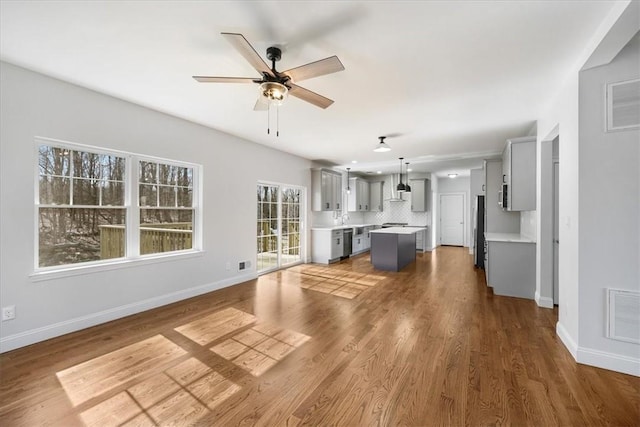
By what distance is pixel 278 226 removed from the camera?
6.25m

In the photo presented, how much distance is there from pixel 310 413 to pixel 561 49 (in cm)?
346

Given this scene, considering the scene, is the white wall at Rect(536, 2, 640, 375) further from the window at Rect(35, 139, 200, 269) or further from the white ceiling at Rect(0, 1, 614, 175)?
the window at Rect(35, 139, 200, 269)

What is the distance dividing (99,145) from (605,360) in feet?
17.8

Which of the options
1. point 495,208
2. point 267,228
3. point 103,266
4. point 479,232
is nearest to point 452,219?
point 479,232

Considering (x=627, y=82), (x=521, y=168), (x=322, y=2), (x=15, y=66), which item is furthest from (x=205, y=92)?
(x=521, y=168)

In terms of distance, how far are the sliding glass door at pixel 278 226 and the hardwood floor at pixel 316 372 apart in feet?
7.14

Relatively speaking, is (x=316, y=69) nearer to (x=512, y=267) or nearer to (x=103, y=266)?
(x=103, y=266)

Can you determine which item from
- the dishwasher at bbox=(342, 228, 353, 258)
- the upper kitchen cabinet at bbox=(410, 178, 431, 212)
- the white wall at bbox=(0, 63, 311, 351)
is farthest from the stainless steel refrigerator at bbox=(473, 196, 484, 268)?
the white wall at bbox=(0, 63, 311, 351)

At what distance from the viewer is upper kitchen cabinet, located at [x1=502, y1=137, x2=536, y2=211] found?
408 centimetres

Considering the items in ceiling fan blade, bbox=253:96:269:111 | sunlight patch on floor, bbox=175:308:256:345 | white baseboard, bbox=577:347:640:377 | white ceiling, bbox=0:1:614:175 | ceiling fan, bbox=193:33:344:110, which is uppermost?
white ceiling, bbox=0:1:614:175

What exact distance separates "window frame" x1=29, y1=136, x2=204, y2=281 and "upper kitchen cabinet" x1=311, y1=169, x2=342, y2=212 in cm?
326

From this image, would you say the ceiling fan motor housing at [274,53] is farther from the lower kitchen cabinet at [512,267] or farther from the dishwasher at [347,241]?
the dishwasher at [347,241]

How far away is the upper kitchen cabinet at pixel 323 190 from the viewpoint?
711 cm

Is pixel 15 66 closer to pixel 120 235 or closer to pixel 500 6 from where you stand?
pixel 120 235
